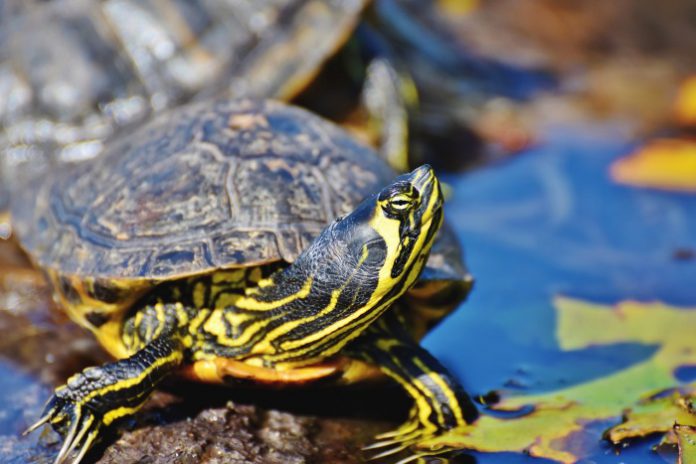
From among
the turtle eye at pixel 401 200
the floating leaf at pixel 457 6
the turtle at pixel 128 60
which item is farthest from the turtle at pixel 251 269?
the floating leaf at pixel 457 6

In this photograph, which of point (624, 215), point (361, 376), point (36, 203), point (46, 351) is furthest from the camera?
point (624, 215)

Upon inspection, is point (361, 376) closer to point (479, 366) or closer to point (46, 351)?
point (479, 366)

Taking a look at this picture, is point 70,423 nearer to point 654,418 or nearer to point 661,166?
point 654,418

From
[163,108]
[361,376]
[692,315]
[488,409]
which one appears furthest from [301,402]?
[163,108]

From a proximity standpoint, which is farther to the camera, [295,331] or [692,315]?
[692,315]

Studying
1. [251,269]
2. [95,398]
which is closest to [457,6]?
[251,269]
